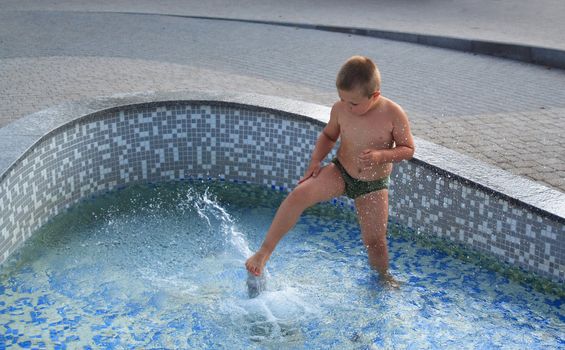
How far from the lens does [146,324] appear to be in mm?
4285

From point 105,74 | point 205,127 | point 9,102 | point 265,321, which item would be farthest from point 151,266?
point 105,74

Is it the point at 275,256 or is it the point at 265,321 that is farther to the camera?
the point at 275,256

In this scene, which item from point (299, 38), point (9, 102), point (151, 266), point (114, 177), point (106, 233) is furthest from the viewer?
point (299, 38)

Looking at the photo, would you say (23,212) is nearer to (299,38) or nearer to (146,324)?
(146,324)

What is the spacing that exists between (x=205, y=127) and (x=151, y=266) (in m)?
1.72

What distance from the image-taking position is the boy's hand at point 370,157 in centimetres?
390

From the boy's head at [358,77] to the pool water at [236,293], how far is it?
4.08 ft

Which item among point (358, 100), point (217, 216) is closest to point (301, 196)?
point (358, 100)

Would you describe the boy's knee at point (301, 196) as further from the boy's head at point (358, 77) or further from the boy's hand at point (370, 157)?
the boy's head at point (358, 77)

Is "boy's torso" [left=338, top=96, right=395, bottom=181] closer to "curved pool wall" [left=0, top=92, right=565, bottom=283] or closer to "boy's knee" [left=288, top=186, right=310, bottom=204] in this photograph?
"boy's knee" [left=288, top=186, right=310, bottom=204]

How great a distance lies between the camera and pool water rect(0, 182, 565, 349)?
416cm

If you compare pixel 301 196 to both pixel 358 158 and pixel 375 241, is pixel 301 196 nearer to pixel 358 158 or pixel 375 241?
pixel 358 158

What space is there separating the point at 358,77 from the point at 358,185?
64 centimetres

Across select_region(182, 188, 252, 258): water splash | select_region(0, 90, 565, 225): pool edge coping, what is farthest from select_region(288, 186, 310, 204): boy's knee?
select_region(0, 90, 565, 225): pool edge coping
